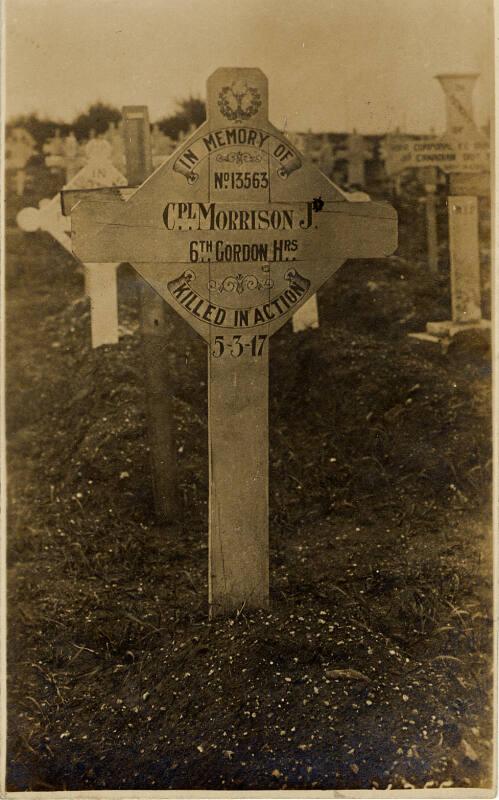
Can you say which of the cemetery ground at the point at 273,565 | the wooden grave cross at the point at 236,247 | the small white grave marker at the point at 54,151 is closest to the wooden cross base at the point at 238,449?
the wooden grave cross at the point at 236,247

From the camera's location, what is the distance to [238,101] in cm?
257

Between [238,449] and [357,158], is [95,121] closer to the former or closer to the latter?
[357,158]

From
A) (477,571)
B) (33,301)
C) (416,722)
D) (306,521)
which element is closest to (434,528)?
(477,571)

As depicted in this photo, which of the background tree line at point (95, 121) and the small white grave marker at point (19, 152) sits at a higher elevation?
the background tree line at point (95, 121)

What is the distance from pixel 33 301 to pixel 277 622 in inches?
61.0

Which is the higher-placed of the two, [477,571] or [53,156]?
[53,156]

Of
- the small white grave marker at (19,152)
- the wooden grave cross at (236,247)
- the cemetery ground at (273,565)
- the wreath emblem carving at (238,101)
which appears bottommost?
the cemetery ground at (273,565)

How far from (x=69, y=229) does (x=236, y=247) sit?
82 centimetres

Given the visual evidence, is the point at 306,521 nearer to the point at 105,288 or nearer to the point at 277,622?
the point at 277,622

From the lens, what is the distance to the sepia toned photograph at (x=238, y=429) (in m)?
2.61

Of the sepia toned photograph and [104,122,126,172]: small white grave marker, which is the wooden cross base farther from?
[104,122,126,172]: small white grave marker

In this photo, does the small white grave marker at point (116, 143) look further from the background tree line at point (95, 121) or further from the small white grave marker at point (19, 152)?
the small white grave marker at point (19, 152)

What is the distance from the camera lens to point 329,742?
8.47ft

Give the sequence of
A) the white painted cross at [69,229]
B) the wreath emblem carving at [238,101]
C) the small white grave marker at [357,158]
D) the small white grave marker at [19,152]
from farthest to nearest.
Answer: the small white grave marker at [357,158], the white painted cross at [69,229], the small white grave marker at [19,152], the wreath emblem carving at [238,101]
